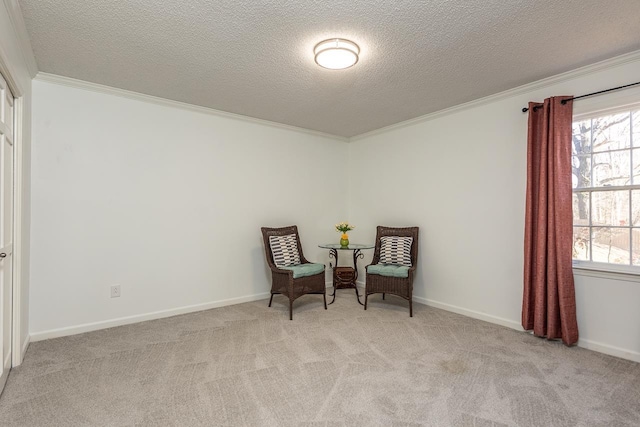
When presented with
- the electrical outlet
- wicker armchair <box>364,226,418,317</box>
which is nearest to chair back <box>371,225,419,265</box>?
wicker armchair <box>364,226,418,317</box>

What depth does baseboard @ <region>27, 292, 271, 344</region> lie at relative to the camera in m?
2.91

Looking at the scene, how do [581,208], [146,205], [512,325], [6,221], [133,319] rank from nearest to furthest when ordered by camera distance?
1. [6,221]
2. [581,208]
3. [512,325]
4. [133,319]
5. [146,205]

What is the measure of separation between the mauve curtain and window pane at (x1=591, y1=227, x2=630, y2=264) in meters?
0.32

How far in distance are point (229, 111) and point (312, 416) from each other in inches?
131

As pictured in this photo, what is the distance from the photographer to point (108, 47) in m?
2.44

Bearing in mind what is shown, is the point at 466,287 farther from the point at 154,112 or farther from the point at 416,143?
the point at 154,112

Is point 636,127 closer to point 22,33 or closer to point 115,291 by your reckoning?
point 22,33

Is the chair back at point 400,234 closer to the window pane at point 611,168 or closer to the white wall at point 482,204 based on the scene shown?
the white wall at point 482,204

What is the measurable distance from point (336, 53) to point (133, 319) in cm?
318

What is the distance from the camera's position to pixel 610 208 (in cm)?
275

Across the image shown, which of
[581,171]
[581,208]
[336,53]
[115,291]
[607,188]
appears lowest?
[115,291]

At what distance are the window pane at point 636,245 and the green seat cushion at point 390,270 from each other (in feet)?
6.13

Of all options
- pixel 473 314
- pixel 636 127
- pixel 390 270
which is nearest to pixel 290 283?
pixel 390 270

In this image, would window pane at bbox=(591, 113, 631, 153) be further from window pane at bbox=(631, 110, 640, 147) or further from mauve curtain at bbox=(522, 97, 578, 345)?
mauve curtain at bbox=(522, 97, 578, 345)
